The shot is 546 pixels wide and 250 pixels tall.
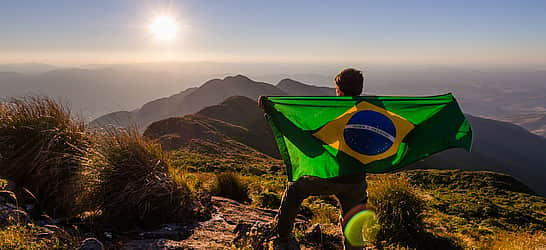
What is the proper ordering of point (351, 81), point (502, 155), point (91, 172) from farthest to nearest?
point (502, 155), point (91, 172), point (351, 81)

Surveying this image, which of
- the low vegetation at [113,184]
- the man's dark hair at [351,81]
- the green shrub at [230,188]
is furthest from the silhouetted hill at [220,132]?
the man's dark hair at [351,81]

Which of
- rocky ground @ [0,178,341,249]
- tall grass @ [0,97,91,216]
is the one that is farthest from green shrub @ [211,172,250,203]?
tall grass @ [0,97,91,216]

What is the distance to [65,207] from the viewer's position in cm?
529

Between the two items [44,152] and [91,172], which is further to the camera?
[44,152]

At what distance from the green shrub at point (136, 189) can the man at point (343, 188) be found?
92.3 inches

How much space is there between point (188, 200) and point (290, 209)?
99.5 inches

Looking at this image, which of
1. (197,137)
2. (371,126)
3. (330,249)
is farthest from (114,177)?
(197,137)

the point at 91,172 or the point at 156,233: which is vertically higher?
the point at 91,172

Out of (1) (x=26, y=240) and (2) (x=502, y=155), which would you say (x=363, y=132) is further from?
(2) (x=502, y=155)

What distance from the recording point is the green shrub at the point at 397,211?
6484mm

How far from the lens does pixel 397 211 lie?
6.93 meters

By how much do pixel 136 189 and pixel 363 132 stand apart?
3.88m

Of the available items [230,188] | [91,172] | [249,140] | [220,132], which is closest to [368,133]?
[91,172]

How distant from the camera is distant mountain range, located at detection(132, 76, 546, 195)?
51.1 m
